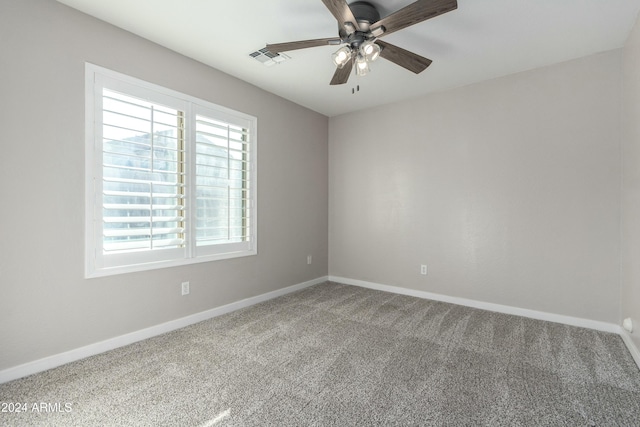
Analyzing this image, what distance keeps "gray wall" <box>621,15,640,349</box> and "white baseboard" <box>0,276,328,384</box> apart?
348 cm

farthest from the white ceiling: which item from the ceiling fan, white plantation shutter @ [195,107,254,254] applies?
white plantation shutter @ [195,107,254,254]

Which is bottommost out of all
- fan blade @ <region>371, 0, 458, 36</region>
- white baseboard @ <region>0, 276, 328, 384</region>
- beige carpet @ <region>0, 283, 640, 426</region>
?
beige carpet @ <region>0, 283, 640, 426</region>

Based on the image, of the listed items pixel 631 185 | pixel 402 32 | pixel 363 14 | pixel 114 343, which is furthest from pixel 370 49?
pixel 114 343

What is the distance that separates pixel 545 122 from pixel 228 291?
150 inches

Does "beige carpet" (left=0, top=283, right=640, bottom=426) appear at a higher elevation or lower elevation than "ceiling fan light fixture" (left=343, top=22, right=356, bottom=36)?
lower

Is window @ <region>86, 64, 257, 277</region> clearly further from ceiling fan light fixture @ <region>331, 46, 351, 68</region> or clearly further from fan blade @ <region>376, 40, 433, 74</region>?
fan blade @ <region>376, 40, 433, 74</region>

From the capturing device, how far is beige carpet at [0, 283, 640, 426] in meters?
1.64

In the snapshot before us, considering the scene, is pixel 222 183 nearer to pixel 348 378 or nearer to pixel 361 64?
pixel 361 64

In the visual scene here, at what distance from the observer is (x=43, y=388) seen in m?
1.88

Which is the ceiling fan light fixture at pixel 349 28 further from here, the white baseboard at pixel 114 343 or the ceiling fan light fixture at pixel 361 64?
the white baseboard at pixel 114 343

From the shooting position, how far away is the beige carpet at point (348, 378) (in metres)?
1.64

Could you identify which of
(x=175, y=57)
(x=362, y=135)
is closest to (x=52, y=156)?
(x=175, y=57)

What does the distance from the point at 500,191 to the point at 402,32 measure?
6.64ft

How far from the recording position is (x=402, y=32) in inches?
97.0
